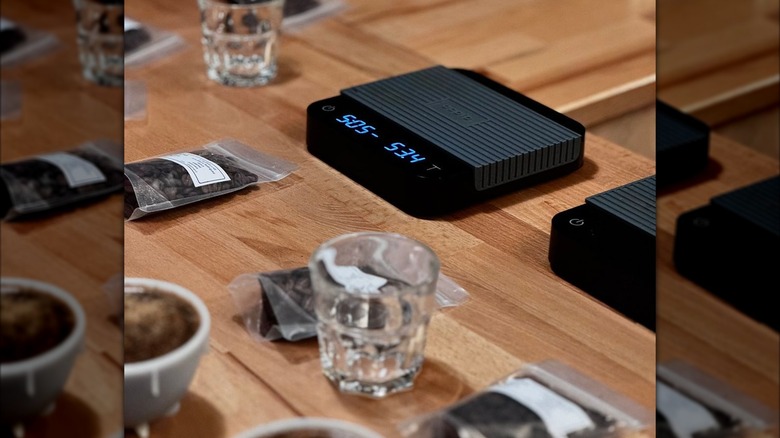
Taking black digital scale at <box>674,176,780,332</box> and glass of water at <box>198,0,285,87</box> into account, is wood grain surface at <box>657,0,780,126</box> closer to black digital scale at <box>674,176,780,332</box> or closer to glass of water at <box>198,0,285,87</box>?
black digital scale at <box>674,176,780,332</box>

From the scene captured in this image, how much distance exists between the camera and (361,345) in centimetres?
71

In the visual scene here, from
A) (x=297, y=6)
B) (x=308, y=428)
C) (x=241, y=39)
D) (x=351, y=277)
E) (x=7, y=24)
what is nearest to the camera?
(x=7, y=24)

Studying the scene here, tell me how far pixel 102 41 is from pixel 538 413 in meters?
0.34

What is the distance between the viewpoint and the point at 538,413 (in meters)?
0.66

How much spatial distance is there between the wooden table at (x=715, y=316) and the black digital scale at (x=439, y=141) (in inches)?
19.7

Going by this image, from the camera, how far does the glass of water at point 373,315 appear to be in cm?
71

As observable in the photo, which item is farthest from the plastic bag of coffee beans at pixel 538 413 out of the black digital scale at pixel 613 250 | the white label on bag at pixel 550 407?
the black digital scale at pixel 613 250

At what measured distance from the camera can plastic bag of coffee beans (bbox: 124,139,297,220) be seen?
0.96m

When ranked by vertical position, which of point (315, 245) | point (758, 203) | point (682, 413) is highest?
point (758, 203)

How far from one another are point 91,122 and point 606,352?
453 mm

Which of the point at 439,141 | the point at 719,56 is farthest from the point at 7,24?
the point at 439,141

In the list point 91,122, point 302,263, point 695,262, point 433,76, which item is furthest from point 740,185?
point 433,76

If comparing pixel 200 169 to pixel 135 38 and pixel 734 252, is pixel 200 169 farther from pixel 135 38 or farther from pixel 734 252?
pixel 734 252

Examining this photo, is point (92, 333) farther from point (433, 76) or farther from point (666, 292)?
point (433, 76)
